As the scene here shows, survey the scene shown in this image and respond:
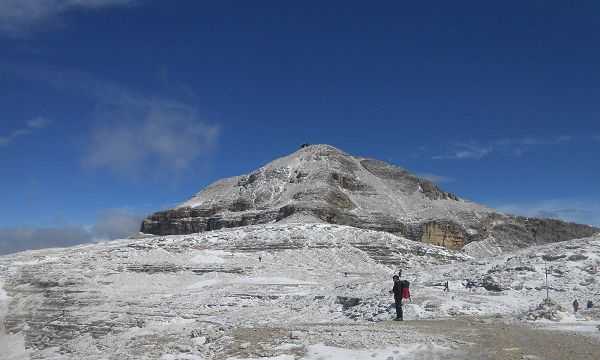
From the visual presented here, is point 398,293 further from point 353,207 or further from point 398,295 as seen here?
point 353,207

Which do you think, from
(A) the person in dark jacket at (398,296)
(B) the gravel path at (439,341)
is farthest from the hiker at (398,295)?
(B) the gravel path at (439,341)

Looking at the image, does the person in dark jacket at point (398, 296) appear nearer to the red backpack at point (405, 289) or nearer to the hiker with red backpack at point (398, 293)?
the hiker with red backpack at point (398, 293)

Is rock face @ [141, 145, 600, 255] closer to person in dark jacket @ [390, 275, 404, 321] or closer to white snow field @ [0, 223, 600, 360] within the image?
white snow field @ [0, 223, 600, 360]

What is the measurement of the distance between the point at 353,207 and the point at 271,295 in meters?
44.7

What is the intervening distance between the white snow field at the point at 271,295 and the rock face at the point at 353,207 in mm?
17222

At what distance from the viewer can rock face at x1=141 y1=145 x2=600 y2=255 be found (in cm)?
7281

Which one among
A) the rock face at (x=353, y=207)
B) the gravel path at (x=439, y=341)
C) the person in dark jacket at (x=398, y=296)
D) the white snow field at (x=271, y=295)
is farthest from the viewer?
the rock face at (x=353, y=207)

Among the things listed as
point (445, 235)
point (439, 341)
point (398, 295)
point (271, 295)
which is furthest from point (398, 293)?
point (445, 235)

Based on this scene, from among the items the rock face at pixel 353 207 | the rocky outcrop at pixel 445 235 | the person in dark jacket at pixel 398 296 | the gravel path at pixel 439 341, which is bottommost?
the gravel path at pixel 439 341

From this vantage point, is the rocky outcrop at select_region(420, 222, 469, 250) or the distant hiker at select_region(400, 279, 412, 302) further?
the rocky outcrop at select_region(420, 222, 469, 250)

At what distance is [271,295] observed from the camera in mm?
33688

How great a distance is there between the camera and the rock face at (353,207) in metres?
72.8

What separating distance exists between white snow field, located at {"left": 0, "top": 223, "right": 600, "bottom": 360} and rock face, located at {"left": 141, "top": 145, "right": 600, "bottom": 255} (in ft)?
56.5

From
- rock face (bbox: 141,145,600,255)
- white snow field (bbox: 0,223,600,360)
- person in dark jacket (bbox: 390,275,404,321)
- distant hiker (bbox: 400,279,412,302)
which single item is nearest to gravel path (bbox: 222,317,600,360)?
white snow field (bbox: 0,223,600,360)
